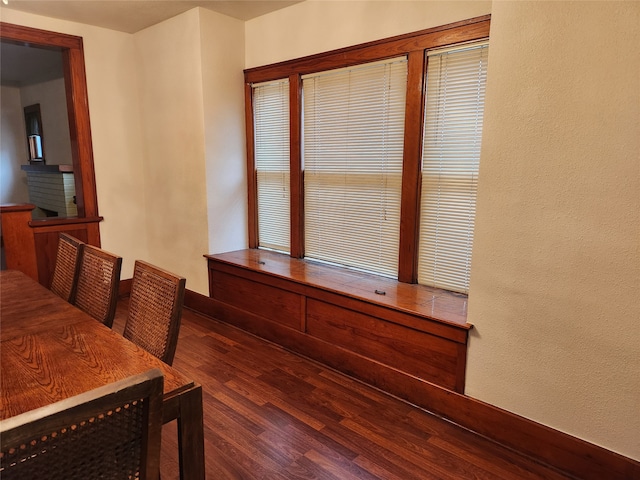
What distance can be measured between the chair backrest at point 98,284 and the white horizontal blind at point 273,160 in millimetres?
1714

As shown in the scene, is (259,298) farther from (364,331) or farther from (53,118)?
(53,118)

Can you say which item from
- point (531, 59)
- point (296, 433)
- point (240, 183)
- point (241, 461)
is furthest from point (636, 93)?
point (240, 183)

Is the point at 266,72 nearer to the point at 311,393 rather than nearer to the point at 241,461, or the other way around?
the point at 311,393

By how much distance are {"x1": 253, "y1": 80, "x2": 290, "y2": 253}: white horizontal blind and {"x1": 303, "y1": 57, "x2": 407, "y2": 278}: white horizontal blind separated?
23 centimetres

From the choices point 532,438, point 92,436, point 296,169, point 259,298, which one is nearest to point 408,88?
point 296,169

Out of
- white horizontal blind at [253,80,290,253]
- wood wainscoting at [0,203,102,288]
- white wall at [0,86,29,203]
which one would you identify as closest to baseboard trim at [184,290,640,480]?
white horizontal blind at [253,80,290,253]

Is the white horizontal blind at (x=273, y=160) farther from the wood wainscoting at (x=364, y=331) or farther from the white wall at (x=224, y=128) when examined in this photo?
the wood wainscoting at (x=364, y=331)

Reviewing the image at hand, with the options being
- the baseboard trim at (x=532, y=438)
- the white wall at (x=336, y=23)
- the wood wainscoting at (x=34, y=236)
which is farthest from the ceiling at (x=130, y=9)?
the baseboard trim at (x=532, y=438)

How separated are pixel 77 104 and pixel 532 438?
4189mm

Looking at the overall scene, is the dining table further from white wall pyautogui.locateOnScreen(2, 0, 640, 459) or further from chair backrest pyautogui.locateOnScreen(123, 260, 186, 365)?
white wall pyautogui.locateOnScreen(2, 0, 640, 459)

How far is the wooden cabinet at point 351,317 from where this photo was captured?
7.43 feet

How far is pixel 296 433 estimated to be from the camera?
6.98 feet

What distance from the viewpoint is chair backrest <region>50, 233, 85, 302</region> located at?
221cm

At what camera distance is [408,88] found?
2611mm
